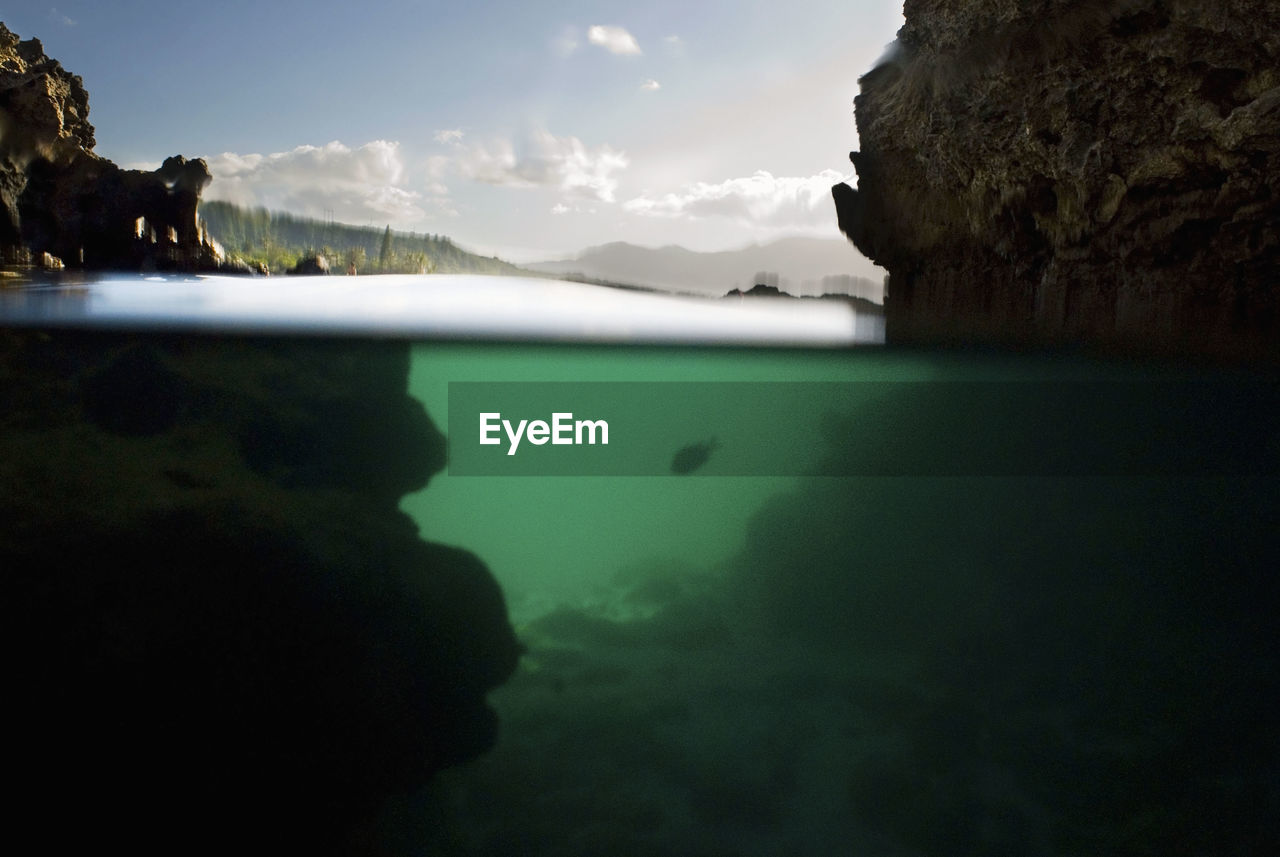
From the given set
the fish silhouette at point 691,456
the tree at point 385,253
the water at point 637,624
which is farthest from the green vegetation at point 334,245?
the fish silhouette at point 691,456

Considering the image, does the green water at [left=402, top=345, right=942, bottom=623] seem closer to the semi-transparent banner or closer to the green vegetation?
the semi-transparent banner

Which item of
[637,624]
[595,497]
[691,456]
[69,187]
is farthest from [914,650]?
[69,187]

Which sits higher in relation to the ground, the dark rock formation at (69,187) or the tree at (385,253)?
the dark rock formation at (69,187)

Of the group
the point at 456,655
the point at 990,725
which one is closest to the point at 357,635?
the point at 456,655

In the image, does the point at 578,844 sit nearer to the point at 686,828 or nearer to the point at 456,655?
the point at 686,828

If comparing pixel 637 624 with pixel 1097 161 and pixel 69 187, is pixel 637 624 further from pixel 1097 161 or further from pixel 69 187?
pixel 69 187

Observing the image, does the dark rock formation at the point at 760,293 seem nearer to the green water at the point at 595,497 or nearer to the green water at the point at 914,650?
the green water at the point at 595,497

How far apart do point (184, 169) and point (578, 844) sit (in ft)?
23.4

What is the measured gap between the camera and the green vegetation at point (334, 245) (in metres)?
5.73

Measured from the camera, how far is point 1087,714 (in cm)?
745

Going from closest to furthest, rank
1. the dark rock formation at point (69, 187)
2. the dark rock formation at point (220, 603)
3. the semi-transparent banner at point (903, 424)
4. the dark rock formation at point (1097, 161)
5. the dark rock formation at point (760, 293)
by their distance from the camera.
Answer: the dark rock formation at point (1097, 161)
the dark rock formation at point (220, 603)
the dark rock formation at point (69, 187)
the dark rock formation at point (760, 293)
the semi-transparent banner at point (903, 424)

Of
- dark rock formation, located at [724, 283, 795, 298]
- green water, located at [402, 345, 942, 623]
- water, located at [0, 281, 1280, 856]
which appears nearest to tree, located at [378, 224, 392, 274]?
water, located at [0, 281, 1280, 856]

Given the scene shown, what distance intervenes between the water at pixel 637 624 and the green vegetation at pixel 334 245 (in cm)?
74

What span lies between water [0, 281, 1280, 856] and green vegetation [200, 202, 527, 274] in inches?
29.0
